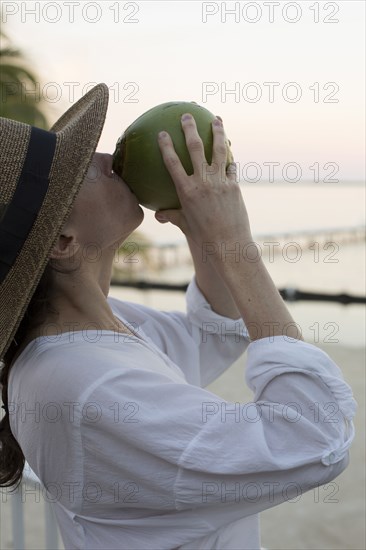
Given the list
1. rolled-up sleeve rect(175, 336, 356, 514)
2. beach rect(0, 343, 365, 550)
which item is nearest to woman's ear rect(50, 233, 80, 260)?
rolled-up sleeve rect(175, 336, 356, 514)

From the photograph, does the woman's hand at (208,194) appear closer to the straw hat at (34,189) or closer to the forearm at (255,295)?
the forearm at (255,295)

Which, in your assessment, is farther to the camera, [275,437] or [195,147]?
[195,147]

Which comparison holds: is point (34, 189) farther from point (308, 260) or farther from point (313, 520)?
point (308, 260)

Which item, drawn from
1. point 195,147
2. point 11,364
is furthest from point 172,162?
point 11,364

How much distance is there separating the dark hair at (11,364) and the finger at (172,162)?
285mm

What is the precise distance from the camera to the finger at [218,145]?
122 cm

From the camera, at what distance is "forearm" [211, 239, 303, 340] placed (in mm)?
1149

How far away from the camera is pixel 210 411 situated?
1.06 metres

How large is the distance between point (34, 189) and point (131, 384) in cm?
35

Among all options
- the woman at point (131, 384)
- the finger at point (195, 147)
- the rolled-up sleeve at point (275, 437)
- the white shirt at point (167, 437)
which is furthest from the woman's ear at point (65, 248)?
the rolled-up sleeve at point (275, 437)

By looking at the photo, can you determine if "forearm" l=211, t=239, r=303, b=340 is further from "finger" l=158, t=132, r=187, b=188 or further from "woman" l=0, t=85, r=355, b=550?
"finger" l=158, t=132, r=187, b=188

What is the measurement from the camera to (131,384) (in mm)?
1067

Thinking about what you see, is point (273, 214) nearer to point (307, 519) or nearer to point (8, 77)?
point (8, 77)

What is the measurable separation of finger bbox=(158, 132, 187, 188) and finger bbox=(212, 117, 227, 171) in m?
0.06
